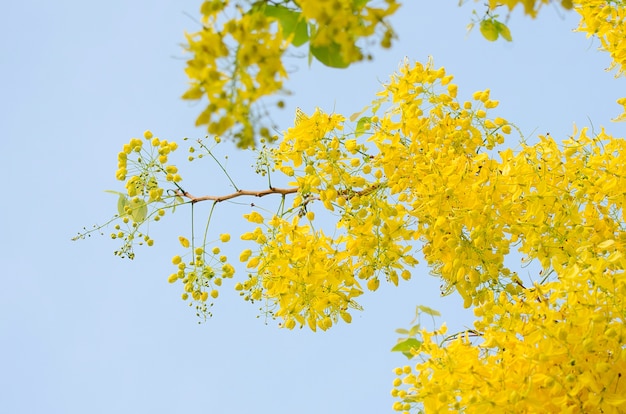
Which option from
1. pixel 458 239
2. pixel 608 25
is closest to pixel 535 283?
pixel 458 239

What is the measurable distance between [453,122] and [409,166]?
0.28 m

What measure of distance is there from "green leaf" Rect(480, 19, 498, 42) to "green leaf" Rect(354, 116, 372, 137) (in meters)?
0.77

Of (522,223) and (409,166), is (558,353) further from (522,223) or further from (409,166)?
(409,166)

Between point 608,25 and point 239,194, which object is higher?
point 608,25

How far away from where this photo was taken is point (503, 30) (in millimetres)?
2219

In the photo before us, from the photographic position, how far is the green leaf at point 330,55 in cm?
154

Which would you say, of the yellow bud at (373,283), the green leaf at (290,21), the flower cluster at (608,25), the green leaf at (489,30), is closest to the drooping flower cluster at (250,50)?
the green leaf at (290,21)

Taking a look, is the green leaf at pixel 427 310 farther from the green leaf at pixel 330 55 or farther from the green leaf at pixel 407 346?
the green leaf at pixel 330 55

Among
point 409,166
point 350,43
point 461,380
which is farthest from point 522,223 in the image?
point 350,43

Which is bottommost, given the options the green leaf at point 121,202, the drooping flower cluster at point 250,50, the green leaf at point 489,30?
the drooping flower cluster at point 250,50

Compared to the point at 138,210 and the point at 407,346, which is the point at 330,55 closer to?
the point at 407,346

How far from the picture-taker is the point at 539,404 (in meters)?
2.18

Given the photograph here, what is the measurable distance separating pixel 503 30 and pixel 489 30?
0.05 metres

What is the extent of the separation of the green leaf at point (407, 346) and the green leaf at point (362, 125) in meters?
0.83
